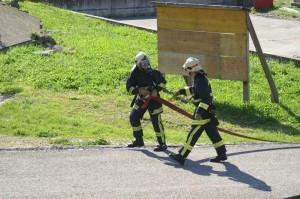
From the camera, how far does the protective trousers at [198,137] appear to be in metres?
11.1

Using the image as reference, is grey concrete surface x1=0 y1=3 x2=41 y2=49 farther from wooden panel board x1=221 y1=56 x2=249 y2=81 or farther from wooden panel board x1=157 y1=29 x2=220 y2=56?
wooden panel board x1=221 y1=56 x2=249 y2=81

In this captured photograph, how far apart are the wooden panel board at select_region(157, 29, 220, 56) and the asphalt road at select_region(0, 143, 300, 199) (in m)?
3.76

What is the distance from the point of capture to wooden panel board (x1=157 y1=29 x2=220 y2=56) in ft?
50.9

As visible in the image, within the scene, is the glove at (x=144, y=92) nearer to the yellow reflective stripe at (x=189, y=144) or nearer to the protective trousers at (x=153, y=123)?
the protective trousers at (x=153, y=123)

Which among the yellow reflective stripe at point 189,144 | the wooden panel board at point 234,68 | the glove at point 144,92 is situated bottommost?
the yellow reflective stripe at point 189,144

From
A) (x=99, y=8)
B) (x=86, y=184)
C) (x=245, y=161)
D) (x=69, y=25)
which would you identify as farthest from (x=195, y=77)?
(x=99, y=8)

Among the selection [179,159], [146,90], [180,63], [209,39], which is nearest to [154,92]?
[146,90]

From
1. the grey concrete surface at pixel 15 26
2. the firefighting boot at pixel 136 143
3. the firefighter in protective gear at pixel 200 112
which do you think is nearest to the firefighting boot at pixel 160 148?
the firefighting boot at pixel 136 143

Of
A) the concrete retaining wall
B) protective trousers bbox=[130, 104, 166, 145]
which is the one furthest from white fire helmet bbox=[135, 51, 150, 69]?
the concrete retaining wall

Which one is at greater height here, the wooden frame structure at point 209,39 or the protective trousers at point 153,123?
the wooden frame structure at point 209,39

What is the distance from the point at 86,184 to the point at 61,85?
247 inches

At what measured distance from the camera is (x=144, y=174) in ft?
34.8

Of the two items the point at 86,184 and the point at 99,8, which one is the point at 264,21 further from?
the point at 86,184

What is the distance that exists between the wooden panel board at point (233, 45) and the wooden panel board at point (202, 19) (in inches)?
4.1
